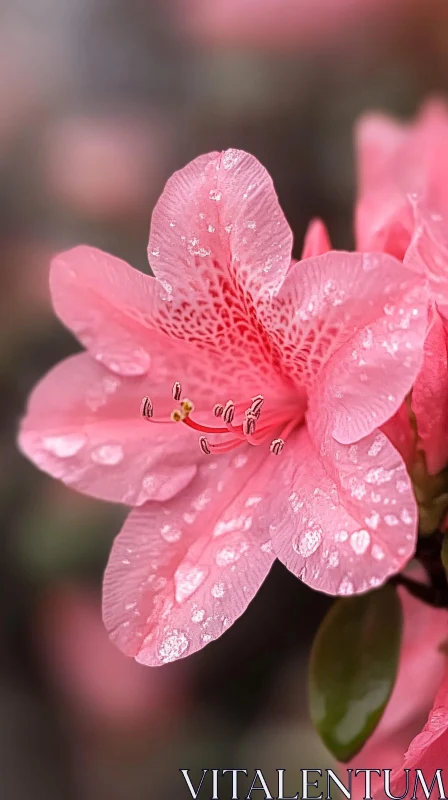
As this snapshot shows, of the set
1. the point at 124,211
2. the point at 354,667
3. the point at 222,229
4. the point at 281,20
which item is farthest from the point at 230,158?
the point at 281,20

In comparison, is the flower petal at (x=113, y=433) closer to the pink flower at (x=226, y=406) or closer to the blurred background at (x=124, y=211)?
the pink flower at (x=226, y=406)

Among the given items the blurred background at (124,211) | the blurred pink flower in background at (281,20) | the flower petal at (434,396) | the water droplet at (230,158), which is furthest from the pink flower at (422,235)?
the blurred pink flower in background at (281,20)

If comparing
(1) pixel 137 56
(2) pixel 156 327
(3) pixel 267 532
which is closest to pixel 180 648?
(3) pixel 267 532

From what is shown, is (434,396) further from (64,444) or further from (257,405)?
(64,444)

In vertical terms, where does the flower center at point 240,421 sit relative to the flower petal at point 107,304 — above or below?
below

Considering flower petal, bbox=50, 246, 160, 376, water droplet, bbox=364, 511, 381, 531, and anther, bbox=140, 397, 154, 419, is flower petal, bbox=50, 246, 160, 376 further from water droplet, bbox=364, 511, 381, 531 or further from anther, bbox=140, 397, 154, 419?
water droplet, bbox=364, 511, 381, 531

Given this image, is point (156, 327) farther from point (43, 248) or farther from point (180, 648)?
point (43, 248)
